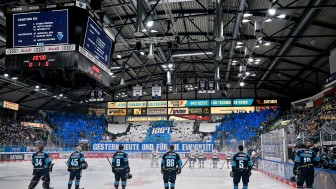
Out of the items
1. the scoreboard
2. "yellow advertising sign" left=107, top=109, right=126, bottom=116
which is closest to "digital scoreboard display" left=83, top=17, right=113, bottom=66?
the scoreboard

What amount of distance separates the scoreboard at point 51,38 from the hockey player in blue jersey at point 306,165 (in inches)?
279

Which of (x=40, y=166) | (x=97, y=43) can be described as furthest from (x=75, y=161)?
(x=97, y=43)

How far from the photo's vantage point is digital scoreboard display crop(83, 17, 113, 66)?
30.2ft

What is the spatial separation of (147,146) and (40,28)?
28.4 m

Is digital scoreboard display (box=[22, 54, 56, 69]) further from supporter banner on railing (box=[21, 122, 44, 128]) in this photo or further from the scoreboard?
supporter banner on railing (box=[21, 122, 44, 128])

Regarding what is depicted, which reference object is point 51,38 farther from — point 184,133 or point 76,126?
point 76,126

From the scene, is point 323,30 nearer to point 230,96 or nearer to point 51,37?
point 51,37

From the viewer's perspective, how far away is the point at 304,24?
18.3 meters

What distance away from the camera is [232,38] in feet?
69.8

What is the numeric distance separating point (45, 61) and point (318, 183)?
970 cm

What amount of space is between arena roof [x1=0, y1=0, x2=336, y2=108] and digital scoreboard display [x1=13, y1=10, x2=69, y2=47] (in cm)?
196

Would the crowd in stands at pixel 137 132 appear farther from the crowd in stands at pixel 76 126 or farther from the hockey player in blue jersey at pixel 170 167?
the hockey player in blue jersey at pixel 170 167

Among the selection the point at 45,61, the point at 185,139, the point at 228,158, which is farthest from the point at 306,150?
the point at 185,139

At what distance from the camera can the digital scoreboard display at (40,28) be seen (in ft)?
29.0
